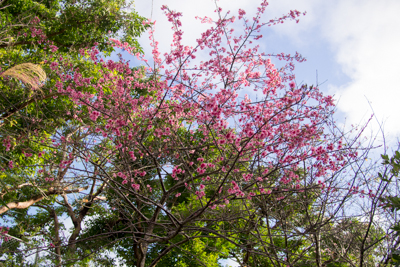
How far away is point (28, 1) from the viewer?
8984mm

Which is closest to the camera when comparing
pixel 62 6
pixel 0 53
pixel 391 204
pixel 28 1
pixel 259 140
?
pixel 391 204

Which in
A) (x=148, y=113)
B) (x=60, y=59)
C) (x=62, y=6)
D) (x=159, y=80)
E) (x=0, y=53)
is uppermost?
(x=62, y=6)

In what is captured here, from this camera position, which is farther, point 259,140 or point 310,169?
point 310,169

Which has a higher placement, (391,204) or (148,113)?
(148,113)

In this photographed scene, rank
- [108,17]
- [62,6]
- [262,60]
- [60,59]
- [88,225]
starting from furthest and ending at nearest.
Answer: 1. [88,225]
2. [62,6]
3. [108,17]
4. [60,59]
5. [262,60]

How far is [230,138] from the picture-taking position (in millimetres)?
3463

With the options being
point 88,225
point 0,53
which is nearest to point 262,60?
point 0,53

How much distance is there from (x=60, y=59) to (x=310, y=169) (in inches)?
257

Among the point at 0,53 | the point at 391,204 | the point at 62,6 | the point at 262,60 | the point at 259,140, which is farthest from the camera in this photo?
the point at 62,6

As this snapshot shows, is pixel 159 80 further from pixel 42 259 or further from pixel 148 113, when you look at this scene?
pixel 42 259

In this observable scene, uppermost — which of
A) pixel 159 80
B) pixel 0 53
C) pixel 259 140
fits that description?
pixel 0 53

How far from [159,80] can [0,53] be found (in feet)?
20.0

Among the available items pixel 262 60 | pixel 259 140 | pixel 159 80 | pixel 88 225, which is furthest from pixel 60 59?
pixel 88 225

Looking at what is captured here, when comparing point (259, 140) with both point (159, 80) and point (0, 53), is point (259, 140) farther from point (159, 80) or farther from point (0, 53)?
point (0, 53)
